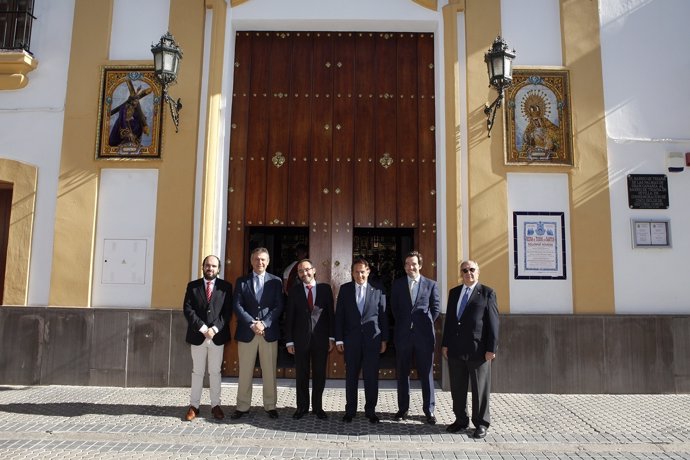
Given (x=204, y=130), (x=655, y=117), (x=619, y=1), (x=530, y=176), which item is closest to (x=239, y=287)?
(x=204, y=130)

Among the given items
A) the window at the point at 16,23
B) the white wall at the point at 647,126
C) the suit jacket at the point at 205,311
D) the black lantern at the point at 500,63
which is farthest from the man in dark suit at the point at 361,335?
the window at the point at 16,23

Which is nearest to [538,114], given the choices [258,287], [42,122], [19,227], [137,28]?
[258,287]

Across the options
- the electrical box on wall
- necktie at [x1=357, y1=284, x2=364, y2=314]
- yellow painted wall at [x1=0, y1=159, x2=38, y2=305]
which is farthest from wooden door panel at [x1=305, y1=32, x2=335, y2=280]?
yellow painted wall at [x1=0, y1=159, x2=38, y2=305]

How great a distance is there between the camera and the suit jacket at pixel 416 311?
4844 millimetres

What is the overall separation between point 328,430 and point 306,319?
1047mm

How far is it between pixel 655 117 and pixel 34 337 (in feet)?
28.0

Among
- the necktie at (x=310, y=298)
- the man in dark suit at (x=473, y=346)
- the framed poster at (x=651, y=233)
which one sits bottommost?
the man in dark suit at (x=473, y=346)

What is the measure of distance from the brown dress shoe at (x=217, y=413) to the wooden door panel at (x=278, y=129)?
102 inches

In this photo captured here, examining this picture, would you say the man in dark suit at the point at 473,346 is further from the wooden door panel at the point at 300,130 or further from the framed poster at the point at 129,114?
the framed poster at the point at 129,114

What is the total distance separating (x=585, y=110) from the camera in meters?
6.54

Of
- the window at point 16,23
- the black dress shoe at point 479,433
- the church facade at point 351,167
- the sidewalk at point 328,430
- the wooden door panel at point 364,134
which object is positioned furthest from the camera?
the window at point 16,23

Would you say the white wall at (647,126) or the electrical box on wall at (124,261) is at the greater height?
the white wall at (647,126)

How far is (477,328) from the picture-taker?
14.8ft

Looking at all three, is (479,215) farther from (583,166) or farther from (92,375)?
(92,375)
